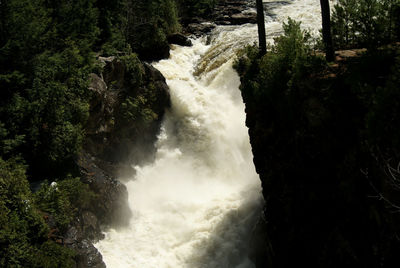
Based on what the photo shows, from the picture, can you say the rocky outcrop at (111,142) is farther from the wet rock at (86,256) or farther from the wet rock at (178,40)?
the wet rock at (178,40)

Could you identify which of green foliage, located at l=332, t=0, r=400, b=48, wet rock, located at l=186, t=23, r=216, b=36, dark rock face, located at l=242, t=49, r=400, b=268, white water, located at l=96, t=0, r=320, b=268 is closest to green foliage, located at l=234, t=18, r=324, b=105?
dark rock face, located at l=242, t=49, r=400, b=268

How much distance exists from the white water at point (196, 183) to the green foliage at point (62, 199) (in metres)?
2.10

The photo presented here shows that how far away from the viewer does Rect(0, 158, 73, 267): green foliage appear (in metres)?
9.60

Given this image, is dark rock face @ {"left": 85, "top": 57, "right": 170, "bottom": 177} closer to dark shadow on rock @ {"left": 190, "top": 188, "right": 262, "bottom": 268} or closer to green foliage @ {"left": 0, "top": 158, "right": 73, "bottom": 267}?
green foliage @ {"left": 0, "top": 158, "right": 73, "bottom": 267}

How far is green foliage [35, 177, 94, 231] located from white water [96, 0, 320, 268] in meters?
2.10

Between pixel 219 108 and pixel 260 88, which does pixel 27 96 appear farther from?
pixel 219 108

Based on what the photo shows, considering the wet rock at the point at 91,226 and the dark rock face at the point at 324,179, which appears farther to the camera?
the wet rock at the point at 91,226

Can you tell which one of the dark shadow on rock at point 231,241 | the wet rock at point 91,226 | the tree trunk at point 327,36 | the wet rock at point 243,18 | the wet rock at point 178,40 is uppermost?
the wet rock at point 243,18

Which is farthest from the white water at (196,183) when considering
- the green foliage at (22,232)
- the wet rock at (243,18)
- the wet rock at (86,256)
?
the wet rock at (243,18)

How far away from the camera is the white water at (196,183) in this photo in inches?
545

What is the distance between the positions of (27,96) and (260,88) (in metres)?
9.44

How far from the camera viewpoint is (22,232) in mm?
10156

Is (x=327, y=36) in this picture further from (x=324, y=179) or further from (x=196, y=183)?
(x=196, y=183)

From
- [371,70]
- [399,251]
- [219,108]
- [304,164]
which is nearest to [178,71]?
[219,108]
